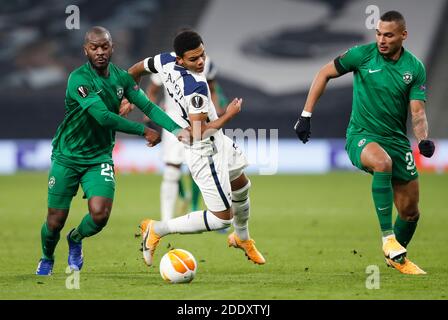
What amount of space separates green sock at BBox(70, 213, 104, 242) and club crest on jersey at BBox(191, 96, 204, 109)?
1331 mm

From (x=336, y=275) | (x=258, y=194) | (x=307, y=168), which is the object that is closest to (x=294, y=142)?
(x=307, y=168)

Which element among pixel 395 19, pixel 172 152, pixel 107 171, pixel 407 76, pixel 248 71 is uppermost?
pixel 248 71

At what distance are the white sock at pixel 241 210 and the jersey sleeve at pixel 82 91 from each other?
5.35 feet

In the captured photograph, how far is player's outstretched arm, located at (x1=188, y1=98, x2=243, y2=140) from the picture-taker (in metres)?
8.02

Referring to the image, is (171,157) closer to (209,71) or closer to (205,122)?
(209,71)

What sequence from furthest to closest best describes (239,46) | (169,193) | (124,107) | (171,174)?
(239,46), (171,174), (169,193), (124,107)

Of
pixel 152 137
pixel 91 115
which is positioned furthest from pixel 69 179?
pixel 152 137

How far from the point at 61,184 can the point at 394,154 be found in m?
2.99

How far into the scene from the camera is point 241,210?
29.1ft

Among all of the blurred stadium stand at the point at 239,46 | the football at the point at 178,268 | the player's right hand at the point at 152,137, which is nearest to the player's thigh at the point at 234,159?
the player's right hand at the point at 152,137

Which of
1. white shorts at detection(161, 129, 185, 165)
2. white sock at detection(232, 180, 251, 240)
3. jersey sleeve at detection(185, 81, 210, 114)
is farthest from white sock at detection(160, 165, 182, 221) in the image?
jersey sleeve at detection(185, 81, 210, 114)

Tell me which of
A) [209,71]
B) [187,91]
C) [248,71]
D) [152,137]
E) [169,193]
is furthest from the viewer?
[248,71]

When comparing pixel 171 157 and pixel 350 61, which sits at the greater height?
pixel 350 61
